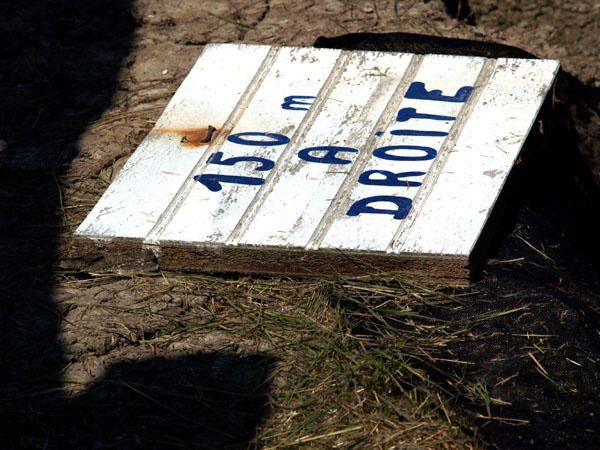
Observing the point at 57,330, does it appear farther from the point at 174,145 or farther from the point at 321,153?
the point at 321,153

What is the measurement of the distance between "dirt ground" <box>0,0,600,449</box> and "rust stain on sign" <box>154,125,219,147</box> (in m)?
0.30

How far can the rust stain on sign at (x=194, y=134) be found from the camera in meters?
3.92

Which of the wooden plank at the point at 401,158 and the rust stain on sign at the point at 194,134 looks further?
the rust stain on sign at the point at 194,134

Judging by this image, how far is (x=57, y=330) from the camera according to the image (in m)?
3.35

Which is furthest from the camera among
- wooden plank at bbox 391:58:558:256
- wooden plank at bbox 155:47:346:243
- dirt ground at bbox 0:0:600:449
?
wooden plank at bbox 155:47:346:243

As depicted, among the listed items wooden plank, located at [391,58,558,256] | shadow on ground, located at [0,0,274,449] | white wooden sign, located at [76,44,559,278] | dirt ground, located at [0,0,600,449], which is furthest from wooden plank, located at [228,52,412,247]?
shadow on ground, located at [0,0,274,449]

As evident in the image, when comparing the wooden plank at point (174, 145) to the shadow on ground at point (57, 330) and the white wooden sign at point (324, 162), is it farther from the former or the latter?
the shadow on ground at point (57, 330)

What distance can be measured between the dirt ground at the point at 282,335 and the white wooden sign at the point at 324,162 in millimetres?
125

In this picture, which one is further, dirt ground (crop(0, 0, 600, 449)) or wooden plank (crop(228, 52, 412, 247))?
wooden plank (crop(228, 52, 412, 247))

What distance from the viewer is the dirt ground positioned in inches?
115

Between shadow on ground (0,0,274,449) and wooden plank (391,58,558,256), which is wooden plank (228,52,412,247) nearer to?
wooden plank (391,58,558,256)

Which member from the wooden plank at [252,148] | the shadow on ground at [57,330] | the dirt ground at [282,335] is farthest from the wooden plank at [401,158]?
the shadow on ground at [57,330]

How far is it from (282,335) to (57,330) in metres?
0.70

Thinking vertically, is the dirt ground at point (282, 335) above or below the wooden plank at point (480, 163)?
below
